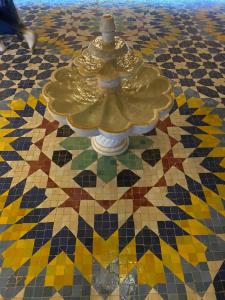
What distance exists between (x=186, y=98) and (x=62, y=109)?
107cm

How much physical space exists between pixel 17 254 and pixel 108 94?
876 millimetres

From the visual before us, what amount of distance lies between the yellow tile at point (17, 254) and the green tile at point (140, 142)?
808 mm

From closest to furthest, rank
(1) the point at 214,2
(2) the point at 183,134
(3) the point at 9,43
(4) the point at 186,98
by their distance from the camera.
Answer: (2) the point at 183,134
(4) the point at 186,98
(3) the point at 9,43
(1) the point at 214,2

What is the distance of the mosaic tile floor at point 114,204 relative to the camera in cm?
123

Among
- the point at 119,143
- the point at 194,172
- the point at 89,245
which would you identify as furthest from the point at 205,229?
the point at 119,143

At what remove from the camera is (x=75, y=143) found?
1806 millimetres

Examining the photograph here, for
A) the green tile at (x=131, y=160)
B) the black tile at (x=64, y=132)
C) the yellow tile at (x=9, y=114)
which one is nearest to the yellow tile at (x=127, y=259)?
the green tile at (x=131, y=160)

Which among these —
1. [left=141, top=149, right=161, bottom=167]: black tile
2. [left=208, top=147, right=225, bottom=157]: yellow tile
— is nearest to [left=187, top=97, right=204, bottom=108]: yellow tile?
[left=208, top=147, right=225, bottom=157]: yellow tile

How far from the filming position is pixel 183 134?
6.06ft

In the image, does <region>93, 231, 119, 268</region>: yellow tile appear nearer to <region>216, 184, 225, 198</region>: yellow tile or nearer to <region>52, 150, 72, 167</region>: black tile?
<region>52, 150, 72, 167</region>: black tile

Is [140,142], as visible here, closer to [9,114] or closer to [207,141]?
[207,141]

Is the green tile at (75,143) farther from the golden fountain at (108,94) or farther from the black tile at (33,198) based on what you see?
the black tile at (33,198)

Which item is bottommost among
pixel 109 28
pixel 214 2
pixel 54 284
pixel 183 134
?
pixel 54 284

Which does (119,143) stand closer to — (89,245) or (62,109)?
(62,109)
